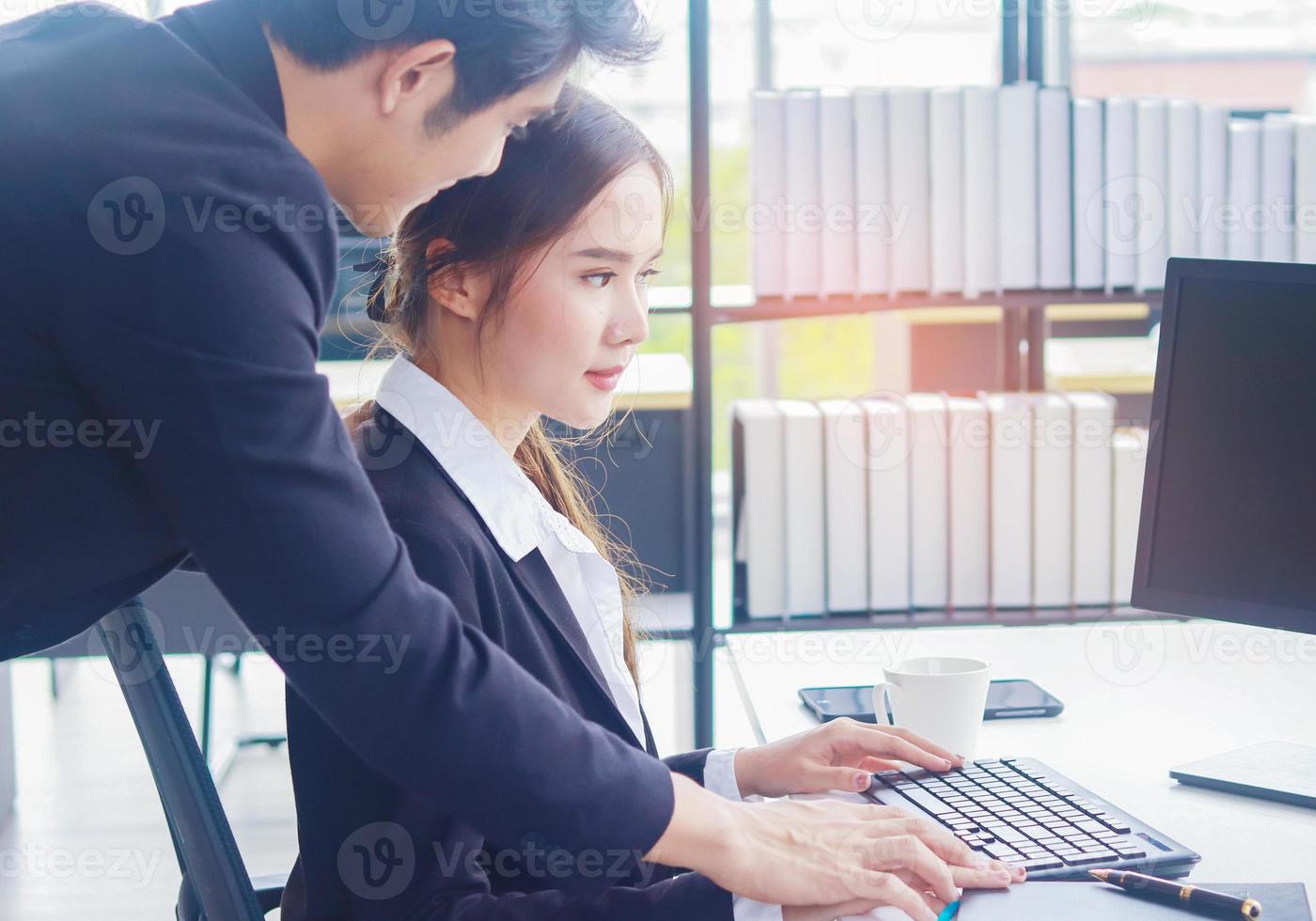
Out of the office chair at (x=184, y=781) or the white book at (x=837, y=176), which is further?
the white book at (x=837, y=176)

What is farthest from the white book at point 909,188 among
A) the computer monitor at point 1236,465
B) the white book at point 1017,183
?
the computer monitor at point 1236,465

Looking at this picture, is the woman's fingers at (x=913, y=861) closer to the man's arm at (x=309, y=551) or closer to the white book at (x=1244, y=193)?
the man's arm at (x=309, y=551)

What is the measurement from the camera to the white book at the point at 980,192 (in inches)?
74.9

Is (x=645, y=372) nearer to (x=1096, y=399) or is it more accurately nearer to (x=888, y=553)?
(x=888, y=553)

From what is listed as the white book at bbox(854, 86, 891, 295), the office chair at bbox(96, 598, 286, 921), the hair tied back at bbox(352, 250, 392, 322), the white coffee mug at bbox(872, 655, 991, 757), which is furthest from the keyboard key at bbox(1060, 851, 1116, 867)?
the white book at bbox(854, 86, 891, 295)

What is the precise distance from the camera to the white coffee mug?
46.1 inches

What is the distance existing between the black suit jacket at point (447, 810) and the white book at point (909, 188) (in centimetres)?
103

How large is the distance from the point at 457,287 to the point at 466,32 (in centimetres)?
38

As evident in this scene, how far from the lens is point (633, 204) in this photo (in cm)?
121

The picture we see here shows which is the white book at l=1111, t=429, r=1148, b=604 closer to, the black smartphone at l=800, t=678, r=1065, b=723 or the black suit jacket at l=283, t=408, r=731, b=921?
the black smartphone at l=800, t=678, r=1065, b=723

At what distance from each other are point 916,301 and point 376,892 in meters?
1.33

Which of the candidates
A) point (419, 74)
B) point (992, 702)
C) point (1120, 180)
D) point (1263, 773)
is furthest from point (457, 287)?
point (1120, 180)

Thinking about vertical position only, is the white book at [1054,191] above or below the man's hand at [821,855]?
above

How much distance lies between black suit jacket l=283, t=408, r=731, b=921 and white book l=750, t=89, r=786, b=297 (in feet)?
3.12
